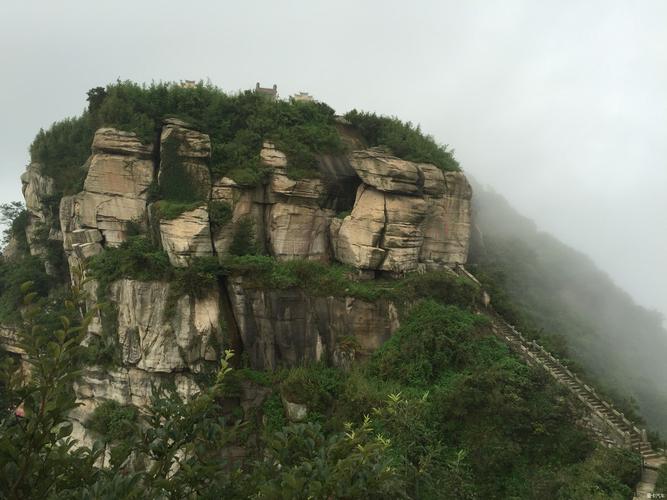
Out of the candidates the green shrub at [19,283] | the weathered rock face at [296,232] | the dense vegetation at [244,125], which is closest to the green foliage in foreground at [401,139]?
the dense vegetation at [244,125]

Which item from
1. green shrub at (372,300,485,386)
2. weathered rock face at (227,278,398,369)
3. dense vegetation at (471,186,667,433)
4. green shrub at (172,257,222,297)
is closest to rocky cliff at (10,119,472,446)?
weathered rock face at (227,278,398,369)

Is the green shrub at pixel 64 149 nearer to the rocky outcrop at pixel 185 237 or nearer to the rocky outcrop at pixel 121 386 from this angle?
the rocky outcrop at pixel 185 237

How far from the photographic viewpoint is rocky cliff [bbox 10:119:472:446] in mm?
21047

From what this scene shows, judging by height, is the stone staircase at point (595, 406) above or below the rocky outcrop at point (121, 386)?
above

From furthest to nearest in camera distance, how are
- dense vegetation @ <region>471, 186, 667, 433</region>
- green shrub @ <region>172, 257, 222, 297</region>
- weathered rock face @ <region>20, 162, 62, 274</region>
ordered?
weathered rock face @ <region>20, 162, 62, 274</region>, dense vegetation @ <region>471, 186, 667, 433</region>, green shrub @ <region>172, 257, 222, 297</region>

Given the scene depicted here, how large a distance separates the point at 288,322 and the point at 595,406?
43.3 feet

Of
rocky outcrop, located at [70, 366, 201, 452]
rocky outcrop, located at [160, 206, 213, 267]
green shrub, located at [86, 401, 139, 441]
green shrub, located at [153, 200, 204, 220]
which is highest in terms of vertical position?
green shrub, located at [153, 200, 204, 220]

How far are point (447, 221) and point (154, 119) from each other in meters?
16.7

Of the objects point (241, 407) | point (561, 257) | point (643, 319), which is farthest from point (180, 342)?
point (643, 319)

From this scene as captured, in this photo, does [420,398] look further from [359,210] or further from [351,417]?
[359,210]

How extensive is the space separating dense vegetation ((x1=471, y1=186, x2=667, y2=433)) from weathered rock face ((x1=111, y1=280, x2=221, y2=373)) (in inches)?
592

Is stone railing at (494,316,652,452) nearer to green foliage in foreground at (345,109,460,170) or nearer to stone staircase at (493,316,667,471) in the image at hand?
stone staircase at (493,316,667,471)

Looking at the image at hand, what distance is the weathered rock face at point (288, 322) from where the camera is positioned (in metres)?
21.4

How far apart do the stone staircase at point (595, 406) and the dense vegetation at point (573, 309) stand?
0.92 m
